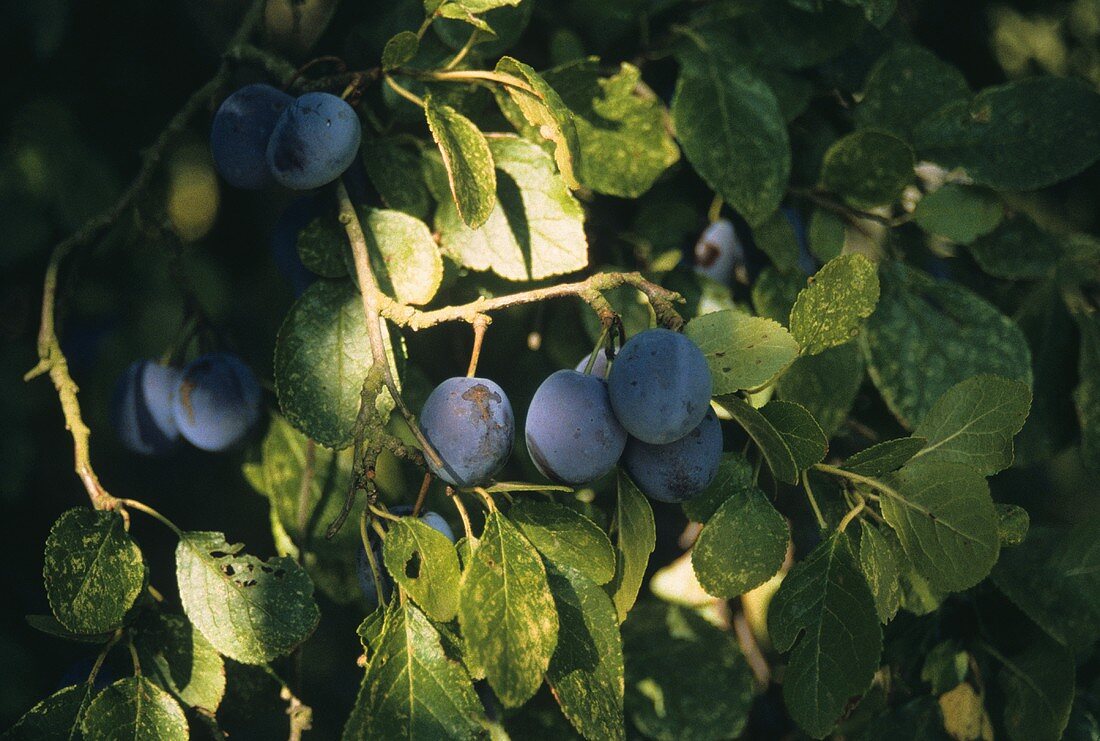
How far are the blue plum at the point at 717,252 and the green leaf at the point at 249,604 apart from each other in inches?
24.3

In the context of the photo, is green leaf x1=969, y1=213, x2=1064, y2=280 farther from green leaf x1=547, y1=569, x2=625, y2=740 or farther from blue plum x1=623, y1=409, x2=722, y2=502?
green leaf x1=547, y1=569, x2=625, y2=740

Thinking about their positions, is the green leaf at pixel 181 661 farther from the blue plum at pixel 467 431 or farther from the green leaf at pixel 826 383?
the green leaf at pixel 826 383

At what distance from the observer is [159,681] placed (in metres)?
0.85

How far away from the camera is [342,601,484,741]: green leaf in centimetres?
65

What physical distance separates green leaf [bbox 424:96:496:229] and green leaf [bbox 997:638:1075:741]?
77 centimetres

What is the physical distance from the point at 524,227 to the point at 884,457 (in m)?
0.41

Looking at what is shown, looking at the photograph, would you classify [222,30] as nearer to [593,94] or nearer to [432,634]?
[593,94]

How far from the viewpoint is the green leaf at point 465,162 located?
2.53ft

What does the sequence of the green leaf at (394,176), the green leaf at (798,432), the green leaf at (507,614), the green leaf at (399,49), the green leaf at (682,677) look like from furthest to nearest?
the green leaf at (682,677) → the green leaf at (394,176) → the green leaf at (399,49) → the green leaf at (798,432) → the green leaf at (507,614)

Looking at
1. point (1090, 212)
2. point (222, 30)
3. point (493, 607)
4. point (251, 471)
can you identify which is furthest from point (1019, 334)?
point (222, 30)

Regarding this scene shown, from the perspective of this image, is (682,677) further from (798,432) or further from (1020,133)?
(1020,133)

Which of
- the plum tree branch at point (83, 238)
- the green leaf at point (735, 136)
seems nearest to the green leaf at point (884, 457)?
the green leaf at point (735, 136)

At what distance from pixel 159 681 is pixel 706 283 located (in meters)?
0.73

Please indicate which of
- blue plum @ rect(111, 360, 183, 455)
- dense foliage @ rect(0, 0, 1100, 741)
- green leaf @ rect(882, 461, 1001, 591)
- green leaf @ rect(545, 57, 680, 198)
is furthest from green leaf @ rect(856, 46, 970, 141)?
blue plum @ rect(111, 360, 183, 455)
